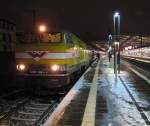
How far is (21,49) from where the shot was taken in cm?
1744

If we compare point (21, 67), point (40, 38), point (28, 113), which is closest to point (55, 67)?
point (21, 67)

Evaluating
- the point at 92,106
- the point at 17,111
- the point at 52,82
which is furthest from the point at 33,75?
the point at 92,106

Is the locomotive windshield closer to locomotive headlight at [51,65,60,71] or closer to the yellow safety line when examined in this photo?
locomotive headlight at [51,65,60,71]

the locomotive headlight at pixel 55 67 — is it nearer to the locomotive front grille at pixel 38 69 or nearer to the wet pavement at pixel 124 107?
the locomotive front grille at pixel 38 69

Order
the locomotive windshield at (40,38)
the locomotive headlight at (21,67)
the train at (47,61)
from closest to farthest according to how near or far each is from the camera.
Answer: the train at (47,61)
the locomotive headlight at (21,67)
the locomotive windshield at (40,38)

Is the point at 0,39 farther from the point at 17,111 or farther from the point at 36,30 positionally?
the point at 17,111

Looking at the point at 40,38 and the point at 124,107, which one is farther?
the point at 40,38

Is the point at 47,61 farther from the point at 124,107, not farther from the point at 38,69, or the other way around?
the point at 124,107

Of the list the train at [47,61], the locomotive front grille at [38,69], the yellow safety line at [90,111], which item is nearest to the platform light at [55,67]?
the train at [47,61]

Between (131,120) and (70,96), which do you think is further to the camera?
(70,96)

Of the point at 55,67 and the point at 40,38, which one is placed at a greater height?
the point at 40,38

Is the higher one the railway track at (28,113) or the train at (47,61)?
the train at (47,61)

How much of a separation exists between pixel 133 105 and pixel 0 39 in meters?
8.73

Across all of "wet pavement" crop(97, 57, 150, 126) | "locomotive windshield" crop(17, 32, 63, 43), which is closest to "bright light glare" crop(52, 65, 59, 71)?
"locomotive windshield" crop(17, 32, 63, 43)
